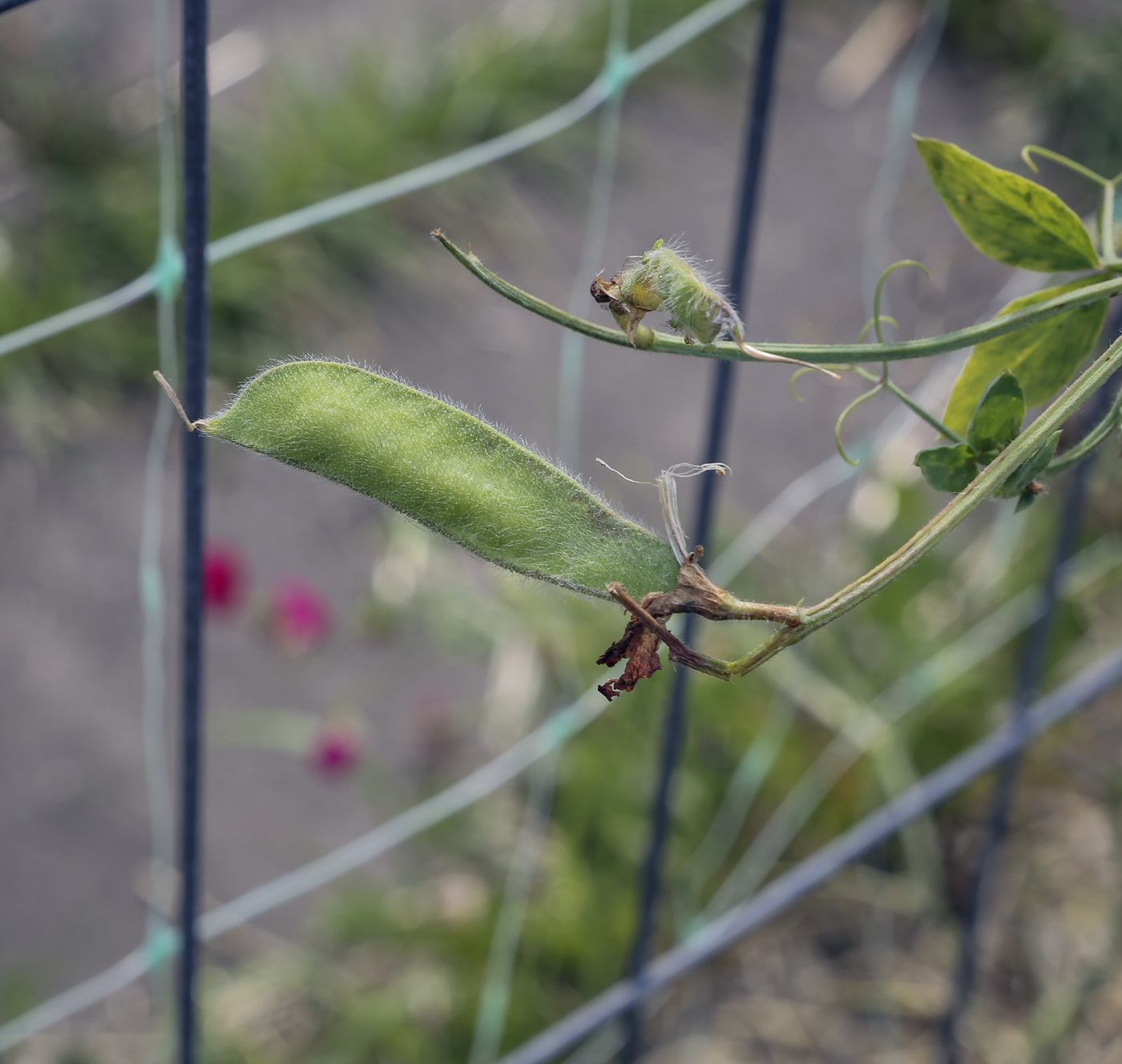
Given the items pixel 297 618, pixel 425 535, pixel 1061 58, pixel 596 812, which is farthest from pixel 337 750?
pixel 1061 58

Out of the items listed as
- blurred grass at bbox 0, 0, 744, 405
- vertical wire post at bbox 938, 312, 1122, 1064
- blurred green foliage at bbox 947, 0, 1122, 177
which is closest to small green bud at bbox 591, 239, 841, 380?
vertical wire post at bbox 938, 312, 1122, 1064

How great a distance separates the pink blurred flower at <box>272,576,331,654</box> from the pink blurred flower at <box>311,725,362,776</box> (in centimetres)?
11

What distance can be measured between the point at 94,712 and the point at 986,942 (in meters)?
1.19

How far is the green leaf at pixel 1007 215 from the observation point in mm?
353

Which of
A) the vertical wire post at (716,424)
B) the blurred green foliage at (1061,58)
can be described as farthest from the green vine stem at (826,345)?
the blurred green foliage at (1061,58)

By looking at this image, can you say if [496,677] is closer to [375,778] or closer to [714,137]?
[375,778]

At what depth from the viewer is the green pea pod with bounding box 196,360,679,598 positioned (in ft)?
1.01

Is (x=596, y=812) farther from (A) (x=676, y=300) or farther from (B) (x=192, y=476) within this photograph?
(A) (x=676, y=300)

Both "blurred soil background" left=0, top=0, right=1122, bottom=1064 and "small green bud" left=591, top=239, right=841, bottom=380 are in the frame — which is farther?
"blurred soil background" left=0, top=0, right=1122, bottom=1064

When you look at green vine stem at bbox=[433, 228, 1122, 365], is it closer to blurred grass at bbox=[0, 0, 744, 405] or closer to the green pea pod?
the green pea pod

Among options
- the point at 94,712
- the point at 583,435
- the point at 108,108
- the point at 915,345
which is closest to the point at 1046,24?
the point at 583,435

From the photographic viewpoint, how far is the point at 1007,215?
1.19 ft

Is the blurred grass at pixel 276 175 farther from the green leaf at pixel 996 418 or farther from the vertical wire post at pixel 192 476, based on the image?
the green leaf at pixel 996 418

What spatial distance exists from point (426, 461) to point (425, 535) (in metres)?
1.36
